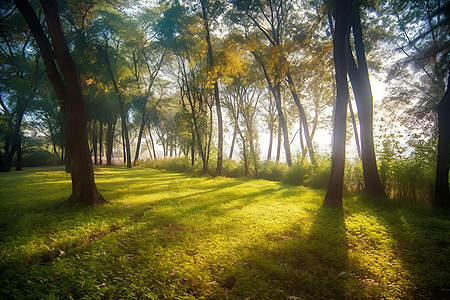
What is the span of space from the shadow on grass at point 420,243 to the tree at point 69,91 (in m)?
7.57

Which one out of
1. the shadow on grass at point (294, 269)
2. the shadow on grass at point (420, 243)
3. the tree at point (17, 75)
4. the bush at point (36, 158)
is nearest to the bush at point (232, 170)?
the shadow on grass at point (420, 243)

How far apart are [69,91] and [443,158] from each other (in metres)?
11.3

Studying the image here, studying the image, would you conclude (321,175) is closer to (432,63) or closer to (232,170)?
(232,170)

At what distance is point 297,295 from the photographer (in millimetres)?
2562

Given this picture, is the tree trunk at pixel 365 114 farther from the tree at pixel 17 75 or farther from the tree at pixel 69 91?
the tree at pixel 17 75

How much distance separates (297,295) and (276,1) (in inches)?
643

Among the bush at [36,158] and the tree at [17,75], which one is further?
the bush at [36,158]

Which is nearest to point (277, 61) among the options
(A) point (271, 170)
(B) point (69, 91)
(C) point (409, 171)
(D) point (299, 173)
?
(D) point (299, 173)

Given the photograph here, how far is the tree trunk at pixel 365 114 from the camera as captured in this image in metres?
6.99

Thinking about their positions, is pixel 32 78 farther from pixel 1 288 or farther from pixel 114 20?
pixel 1 288

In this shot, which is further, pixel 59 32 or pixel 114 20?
pixel 114 20

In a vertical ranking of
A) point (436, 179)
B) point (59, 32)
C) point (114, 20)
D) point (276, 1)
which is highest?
point (114, 20)

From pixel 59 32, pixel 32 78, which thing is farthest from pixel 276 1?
pixel 32 78

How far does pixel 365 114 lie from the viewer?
7.37m
